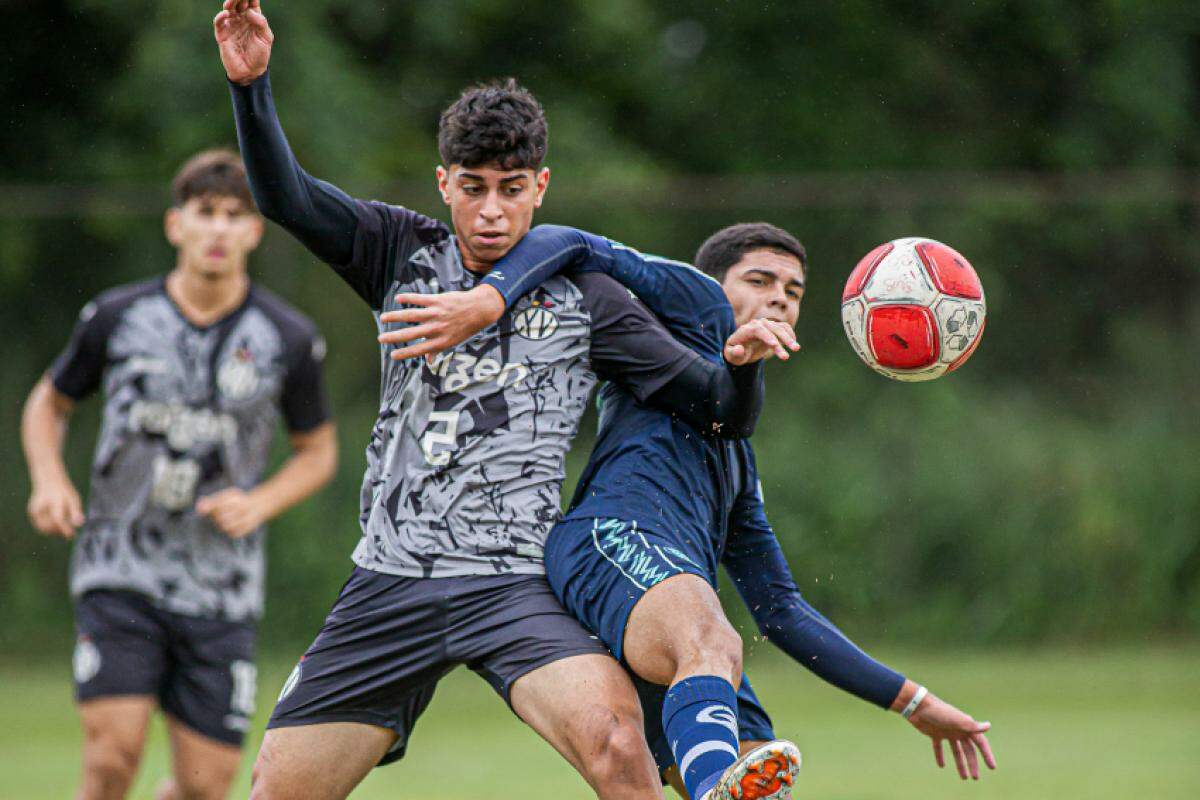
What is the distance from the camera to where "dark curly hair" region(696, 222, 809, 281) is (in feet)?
15.7

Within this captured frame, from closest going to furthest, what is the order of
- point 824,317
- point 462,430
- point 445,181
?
point 462,430, point 445,181, point 824,317

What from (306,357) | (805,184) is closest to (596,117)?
(805,184)

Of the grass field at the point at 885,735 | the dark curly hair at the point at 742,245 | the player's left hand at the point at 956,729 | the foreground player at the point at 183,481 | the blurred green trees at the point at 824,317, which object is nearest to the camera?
the player's left hand at the point at 956,729

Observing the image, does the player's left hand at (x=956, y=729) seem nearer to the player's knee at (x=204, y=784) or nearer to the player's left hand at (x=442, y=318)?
the player's left hand at (x=442, y=318)

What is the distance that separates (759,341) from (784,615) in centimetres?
102

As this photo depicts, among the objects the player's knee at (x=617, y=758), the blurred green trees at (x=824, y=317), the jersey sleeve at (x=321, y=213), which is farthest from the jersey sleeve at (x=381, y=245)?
the blurred green trees at (x=824, y=317)

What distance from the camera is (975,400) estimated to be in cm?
1180

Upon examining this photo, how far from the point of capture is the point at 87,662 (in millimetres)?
5953

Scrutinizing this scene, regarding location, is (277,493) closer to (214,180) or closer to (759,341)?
(214,180)

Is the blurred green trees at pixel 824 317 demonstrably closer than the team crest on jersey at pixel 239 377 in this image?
No

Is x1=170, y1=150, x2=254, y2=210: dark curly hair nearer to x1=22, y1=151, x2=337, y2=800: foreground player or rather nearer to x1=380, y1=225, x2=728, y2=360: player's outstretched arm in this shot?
x1=22, y1=151, x2=337, y2=800: foreground player

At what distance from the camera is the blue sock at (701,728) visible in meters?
3.64

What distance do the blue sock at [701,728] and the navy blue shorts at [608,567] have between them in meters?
0.24

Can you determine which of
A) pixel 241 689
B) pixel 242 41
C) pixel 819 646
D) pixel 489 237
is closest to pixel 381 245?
pixel 489 237
